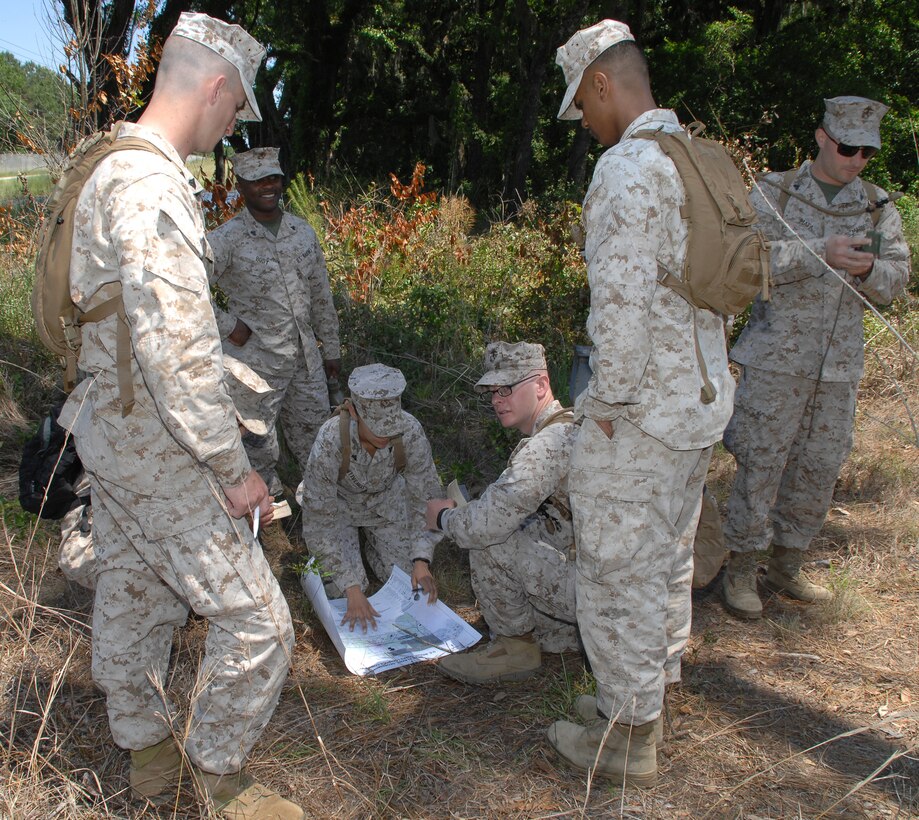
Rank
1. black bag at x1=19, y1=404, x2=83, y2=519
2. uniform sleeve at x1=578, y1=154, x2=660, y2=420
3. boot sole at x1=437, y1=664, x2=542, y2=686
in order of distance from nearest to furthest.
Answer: uniform sleeve at x1=578, y1=154, x2=660, y2=420, black bag at x1=19, y1=404, x2=83, y2=519, boot sole at x1=437, y1=664, x2=542, y2=686

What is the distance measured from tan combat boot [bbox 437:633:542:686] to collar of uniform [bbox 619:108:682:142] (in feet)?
6.67

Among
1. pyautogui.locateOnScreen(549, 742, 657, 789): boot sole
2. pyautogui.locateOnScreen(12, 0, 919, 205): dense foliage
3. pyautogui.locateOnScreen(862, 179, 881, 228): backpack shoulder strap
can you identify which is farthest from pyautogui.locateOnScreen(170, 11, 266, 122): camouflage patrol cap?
pyautogui.locateOnScreen(12, 0, 919, 205): dense foliage

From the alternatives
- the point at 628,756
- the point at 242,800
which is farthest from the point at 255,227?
the point at 628,756

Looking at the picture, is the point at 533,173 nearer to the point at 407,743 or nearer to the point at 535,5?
the point at 535,5

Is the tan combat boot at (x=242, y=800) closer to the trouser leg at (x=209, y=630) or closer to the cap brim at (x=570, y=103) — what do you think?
the trouser leg at (x=209, y=630)

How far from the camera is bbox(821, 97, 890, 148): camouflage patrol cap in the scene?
325 centimetres

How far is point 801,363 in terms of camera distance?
3.46m

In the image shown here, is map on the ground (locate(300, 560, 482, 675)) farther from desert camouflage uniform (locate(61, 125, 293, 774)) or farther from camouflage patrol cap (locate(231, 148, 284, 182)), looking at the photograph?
camouflage patrol cap (locate(231, 148, 284, 182))

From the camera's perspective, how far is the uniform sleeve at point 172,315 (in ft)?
6.06

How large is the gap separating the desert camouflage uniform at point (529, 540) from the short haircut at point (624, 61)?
3.74 ft

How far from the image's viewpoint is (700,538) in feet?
9.95

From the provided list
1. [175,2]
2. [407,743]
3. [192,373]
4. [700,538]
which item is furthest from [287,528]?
[175,2]

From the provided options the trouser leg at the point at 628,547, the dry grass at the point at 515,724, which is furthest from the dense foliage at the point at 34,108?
the trouser leg at the point at 628,547

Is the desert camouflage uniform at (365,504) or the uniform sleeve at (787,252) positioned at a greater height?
the uniform sleeve at (787,252)
